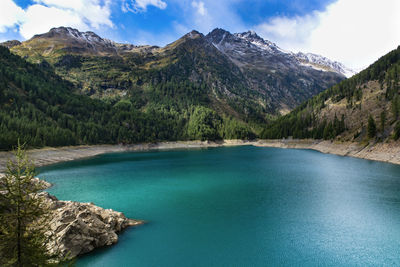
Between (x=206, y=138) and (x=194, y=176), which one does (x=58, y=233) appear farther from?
(x=206, y=138)

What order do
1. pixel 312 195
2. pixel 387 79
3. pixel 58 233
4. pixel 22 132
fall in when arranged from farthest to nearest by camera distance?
pixel 387 79
pixel 22 132
pixel 312 195
pixel 58 233

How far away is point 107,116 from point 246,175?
125176 millimetres

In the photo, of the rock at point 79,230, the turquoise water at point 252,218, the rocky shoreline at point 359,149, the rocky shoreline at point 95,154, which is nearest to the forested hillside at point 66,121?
the rocky shoreline at point 95,154

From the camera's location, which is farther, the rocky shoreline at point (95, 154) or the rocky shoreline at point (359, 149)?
the rocky shoreline at point (359, 149)

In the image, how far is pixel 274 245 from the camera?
2228 centimetres

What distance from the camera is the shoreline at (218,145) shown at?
230ft

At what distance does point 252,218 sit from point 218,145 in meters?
139

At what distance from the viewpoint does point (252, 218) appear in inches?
1152

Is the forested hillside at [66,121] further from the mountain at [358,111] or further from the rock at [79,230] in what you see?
the rock at [79,230]

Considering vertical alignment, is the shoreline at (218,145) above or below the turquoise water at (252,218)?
above

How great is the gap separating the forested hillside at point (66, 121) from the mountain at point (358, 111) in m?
50.6

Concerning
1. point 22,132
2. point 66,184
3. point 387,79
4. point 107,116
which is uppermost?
point 387,79

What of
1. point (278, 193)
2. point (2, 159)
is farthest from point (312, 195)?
Answer: point (2, 159)

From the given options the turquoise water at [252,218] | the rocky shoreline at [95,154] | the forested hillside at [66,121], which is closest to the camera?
Result: the turquoise water at [252,218]
